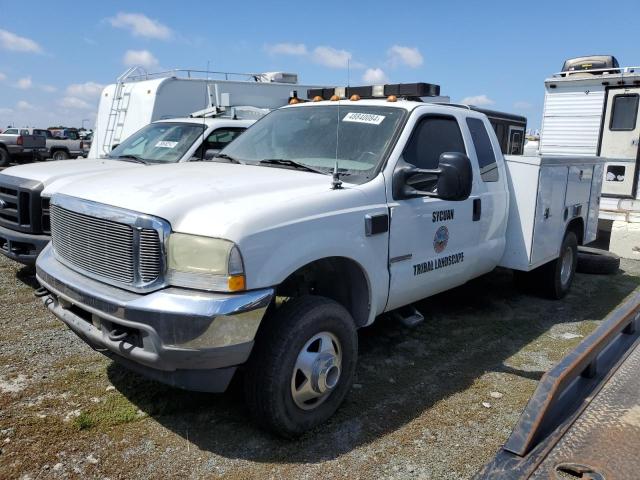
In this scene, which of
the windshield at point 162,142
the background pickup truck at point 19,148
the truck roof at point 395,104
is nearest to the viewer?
the truck roof at point 395,104

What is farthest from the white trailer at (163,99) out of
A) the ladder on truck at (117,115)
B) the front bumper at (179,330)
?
the front bumper at (179,330)

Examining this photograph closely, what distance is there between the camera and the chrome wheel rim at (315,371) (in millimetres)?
3066

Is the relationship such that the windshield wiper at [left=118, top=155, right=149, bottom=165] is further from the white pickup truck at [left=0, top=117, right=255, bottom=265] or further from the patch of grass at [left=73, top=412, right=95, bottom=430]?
the patch of grass at [left=73, top=412, right=95, bottom=430]

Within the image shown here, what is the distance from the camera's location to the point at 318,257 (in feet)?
10.2

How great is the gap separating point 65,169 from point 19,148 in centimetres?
1945

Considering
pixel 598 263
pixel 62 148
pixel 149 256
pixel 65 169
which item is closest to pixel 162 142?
pixel 65 169

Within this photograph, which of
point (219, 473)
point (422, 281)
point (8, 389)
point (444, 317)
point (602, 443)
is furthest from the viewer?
point (444, 317)

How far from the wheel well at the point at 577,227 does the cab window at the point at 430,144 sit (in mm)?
2383

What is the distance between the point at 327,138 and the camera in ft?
13.3

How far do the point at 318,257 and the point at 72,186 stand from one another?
1.63 m

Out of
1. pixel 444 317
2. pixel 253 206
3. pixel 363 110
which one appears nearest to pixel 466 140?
pixel 363 110

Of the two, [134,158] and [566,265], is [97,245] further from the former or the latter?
[566,265]

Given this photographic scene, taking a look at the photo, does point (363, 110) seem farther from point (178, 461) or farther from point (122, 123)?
point (122, 123)

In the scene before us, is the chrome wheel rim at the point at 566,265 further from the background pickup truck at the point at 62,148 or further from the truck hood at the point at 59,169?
the background pickup truck at the point at 62,148
